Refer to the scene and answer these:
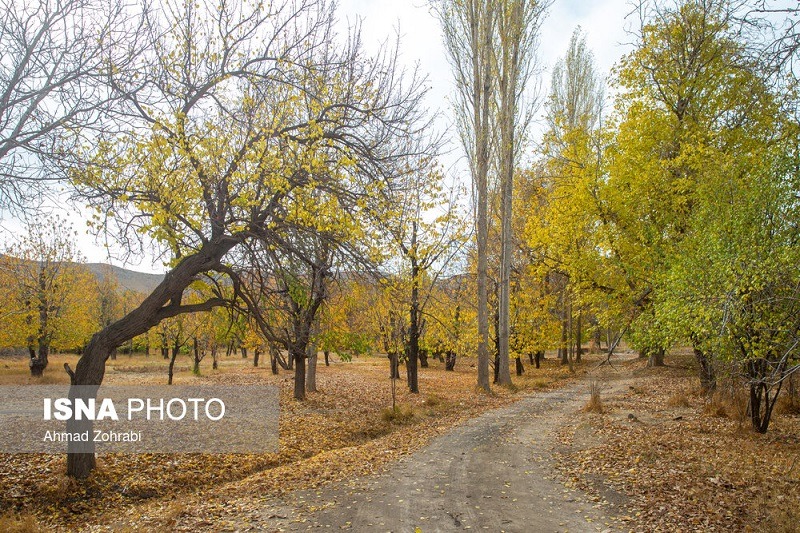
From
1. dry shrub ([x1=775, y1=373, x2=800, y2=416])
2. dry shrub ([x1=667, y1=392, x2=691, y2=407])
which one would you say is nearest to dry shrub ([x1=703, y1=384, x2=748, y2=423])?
dry shrub ([x1=667, y1=392, x2=691, y2=407])

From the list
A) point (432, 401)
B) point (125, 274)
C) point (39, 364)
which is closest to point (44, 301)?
point (39, 364)

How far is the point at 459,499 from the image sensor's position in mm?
6168

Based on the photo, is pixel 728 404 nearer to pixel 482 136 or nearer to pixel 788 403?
pixel 788 403

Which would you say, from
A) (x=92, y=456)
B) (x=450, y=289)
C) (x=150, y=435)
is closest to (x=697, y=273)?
(x=92, y=456)

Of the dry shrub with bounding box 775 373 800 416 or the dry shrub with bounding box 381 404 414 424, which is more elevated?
the dry shrub with bounding box 775 373 800 416

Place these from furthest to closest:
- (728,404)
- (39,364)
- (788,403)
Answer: (39,364), (788,403), (728,404)

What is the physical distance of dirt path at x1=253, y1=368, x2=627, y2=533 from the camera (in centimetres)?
539

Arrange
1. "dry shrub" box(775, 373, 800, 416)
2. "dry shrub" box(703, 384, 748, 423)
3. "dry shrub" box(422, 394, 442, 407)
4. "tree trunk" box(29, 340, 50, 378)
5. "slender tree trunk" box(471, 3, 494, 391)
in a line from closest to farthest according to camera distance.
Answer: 1. "dry shrub" box(703, 384, 748, 423)
2. "dry shrub" box(775, 373, 800, 416)
3. "dry shrub" box(422, 394, 442, 407)
4. "slender tree trunk" box(471, 3, 494, 391)
5. "tree trunk" box(29, 340, 50, 378)

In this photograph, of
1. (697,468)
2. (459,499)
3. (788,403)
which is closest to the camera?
(459,499)

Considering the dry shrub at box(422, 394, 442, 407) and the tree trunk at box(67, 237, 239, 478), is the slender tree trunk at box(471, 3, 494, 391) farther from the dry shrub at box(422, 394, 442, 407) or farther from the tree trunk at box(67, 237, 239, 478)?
the tree trunk at box(67, 237, 239, 478)

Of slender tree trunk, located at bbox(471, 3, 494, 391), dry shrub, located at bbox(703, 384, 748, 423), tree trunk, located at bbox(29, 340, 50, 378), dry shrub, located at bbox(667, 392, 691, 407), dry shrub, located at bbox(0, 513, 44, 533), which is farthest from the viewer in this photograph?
tree trunk, located at bbox(29, 340, 50, 378)

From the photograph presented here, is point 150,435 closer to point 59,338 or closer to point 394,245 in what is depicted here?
point 394,245

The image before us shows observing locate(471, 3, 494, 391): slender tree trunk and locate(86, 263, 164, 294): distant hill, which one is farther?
locate(471, 3, 494, 391): slender tree trunk

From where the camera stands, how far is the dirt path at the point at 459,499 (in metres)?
5.39
